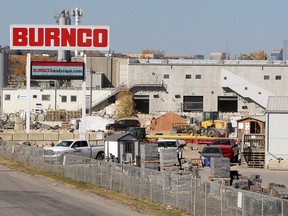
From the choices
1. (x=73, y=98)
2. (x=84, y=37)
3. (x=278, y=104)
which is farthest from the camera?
(x=73, y=98)

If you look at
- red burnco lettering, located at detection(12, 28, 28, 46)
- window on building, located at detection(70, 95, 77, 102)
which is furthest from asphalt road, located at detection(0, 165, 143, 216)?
window on building, located at detection(70, 95, 77, 102)

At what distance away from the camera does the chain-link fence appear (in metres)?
21.2

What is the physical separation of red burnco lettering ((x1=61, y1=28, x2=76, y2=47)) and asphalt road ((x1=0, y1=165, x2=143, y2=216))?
84.6 feet

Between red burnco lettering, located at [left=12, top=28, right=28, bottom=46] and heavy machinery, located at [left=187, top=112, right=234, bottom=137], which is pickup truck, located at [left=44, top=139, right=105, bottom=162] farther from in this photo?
heavy machinery, located at [left=187, top=112, right=234, bottom=137]

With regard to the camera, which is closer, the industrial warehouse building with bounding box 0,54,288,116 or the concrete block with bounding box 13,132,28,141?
the concrete block with bounding box 13,132,28,141

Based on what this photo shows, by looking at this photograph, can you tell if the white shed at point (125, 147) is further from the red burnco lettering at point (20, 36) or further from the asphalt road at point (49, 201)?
the red burnco lettering at point (20, 36)

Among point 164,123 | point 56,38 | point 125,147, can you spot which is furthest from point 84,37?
point 125,147

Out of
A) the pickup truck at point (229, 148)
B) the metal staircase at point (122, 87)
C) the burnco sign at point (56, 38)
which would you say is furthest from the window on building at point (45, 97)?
the pickup truck at point (229, 148)

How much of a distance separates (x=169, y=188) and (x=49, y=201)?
4663 mm

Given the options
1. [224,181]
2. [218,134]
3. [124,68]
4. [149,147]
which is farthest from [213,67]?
[224,181]

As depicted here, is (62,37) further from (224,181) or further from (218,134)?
(224,181)

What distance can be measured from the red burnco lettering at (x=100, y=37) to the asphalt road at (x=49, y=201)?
994 inches

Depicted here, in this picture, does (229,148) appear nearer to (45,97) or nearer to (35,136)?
(35,136)

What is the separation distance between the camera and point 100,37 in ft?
199
